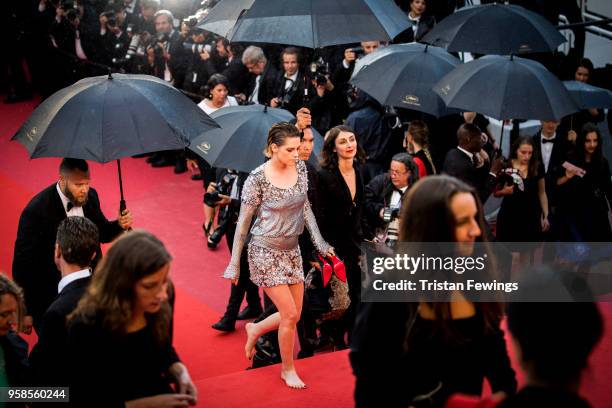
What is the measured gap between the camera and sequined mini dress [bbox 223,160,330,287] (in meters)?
5.46

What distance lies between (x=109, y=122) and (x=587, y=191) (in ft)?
15.7

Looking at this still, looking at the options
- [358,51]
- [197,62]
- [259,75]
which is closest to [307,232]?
[358,51]

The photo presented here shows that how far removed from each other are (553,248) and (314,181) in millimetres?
3016

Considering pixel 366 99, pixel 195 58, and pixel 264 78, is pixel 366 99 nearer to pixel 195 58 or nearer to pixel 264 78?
pixel 264 78

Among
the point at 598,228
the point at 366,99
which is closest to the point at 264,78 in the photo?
the point at 366,99

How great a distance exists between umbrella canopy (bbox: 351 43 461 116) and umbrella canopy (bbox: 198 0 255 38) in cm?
139

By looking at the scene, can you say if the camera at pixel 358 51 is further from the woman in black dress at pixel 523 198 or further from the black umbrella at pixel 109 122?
the black umbrella at pixel 109 122

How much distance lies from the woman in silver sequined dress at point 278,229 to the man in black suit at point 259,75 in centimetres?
370

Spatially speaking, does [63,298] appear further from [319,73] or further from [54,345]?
[319,73]

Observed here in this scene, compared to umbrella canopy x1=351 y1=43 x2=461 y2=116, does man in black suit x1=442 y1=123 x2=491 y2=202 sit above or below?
below

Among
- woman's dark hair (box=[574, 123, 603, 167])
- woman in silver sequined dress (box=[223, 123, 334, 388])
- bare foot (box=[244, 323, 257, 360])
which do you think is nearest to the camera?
woman in silver sequined dress (box=[223, 123, 334, 388])

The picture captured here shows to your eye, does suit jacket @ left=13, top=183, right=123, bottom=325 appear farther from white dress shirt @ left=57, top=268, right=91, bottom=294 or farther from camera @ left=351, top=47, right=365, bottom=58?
camera @ left=351, top=47, right=365, bottom=58

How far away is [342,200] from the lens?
6.25 metres

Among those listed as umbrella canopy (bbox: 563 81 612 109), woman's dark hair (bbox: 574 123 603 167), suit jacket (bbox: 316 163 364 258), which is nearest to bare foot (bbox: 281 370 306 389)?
suit jacket (bbox: 316 163 364 258)
